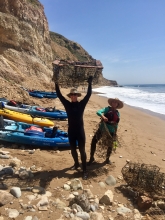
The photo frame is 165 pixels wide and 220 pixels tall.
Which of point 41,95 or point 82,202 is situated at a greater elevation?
point 41,95

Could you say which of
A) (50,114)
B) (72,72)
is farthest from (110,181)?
(50,114)

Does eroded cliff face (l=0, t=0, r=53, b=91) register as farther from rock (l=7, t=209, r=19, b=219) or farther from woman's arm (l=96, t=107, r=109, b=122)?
rock (l=7, t=209, r=19, b=219)

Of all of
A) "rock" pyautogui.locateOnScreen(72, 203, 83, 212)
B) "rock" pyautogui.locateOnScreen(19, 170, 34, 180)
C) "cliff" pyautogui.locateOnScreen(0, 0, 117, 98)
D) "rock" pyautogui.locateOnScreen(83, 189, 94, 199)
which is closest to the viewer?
"rock" pyautogui.locateOnScreen(72, 203, 83, 212)

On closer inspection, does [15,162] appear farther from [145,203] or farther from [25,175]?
[145,203]

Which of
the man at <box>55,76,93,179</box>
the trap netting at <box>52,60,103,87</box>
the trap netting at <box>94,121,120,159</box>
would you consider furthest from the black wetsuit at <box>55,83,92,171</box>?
the trap netting at <box>94,121,120,159</box>

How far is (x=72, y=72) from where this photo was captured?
4793 millimetres

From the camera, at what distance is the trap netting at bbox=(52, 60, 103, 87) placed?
4.71 meters

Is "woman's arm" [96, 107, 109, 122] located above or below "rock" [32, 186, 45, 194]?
above

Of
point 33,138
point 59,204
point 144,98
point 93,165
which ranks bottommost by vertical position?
point 93,165

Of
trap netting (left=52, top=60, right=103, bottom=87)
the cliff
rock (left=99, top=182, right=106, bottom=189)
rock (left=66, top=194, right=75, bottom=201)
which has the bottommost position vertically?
rock (left=99, top=182, right=106, bottom=189)

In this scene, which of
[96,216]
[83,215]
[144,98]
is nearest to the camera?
[83,215]

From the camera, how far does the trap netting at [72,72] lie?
471 centimetres

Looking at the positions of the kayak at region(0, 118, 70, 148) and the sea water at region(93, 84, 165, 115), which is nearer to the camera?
the kayak at region(0, 118, 70, 148)

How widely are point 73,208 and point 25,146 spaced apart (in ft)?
11.2
